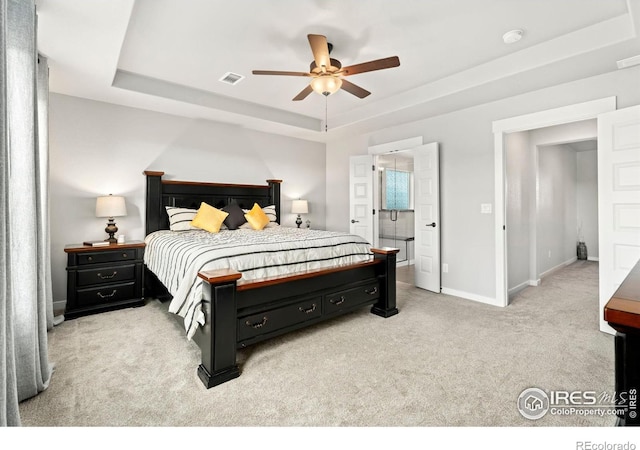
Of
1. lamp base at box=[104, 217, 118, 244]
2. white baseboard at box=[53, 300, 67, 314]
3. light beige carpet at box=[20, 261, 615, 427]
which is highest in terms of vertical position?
lamp base at box=[104, 217, 118, 244]

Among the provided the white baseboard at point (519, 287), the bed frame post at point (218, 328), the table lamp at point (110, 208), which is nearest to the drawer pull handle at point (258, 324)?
the bed frame post at point (218, 328)

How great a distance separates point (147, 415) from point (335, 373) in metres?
1.15

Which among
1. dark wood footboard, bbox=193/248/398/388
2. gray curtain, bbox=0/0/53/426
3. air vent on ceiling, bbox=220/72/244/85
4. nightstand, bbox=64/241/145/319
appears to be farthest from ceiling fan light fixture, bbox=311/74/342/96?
nightstand, bbox=64/241/145/319

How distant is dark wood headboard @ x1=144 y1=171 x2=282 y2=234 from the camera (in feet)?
13.5

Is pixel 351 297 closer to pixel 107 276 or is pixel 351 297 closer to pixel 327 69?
pixel 327 69

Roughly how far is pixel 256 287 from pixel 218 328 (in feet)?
1.32

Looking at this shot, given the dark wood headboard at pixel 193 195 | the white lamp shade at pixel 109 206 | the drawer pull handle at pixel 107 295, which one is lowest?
the drawer pull handle at pixel 107 295

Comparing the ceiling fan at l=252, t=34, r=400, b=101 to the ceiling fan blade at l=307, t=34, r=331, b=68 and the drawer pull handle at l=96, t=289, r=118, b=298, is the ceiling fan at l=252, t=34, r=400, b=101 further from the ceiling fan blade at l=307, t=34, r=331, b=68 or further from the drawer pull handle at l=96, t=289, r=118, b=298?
the drawer pull handle at l=96, t=289, r=118, b=298

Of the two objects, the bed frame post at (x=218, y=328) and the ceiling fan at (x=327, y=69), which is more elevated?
the ceiling fan at (x=327, y=69)

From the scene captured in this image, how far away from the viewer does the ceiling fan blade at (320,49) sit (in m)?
2.25

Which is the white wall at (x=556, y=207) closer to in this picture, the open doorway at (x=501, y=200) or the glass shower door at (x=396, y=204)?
the open doorway at (x=501, y=200)

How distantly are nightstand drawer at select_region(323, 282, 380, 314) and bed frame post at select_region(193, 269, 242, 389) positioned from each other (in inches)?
37.5

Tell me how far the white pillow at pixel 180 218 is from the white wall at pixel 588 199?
809 centimetres

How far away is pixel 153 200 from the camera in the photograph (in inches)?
162
